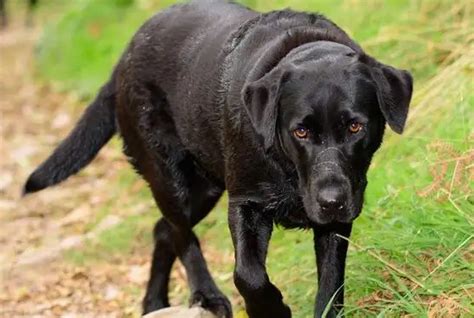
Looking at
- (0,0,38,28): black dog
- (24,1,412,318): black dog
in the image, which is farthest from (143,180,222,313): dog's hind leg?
(0,0,38,28): black dog

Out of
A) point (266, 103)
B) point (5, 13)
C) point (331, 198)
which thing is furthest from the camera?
point (5, 13)

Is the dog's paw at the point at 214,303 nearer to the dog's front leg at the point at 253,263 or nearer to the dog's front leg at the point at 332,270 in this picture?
the dog's front leg at the point at 253,263

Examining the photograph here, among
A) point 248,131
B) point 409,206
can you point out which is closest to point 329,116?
point 248,131

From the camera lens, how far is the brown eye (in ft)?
12.1

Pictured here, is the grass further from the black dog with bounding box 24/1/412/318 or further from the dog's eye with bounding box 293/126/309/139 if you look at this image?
the dog's eye with bounding box 293/126/309/139

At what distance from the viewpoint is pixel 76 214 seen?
7195mm

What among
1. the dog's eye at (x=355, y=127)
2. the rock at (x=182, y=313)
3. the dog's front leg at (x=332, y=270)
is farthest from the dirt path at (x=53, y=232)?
the dog's eye at (x=355, y=127)

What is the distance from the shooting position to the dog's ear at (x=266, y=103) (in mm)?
3781

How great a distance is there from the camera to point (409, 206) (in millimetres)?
4691

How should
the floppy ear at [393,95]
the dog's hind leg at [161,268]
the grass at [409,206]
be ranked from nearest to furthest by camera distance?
the floppy ear at [393,95]
the grass at [409,206]
the dog's hind leg at [161,268]

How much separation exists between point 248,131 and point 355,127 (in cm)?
50

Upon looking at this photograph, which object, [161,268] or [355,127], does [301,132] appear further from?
[161,268]

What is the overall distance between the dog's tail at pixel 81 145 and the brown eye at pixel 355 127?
6.75ft

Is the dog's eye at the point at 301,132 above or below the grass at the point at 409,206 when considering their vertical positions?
above
